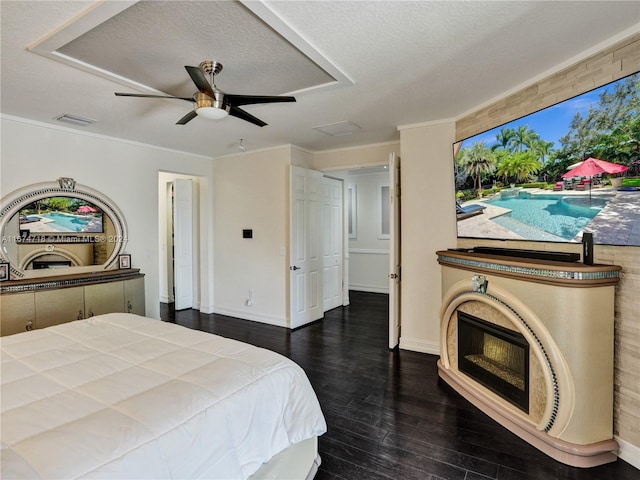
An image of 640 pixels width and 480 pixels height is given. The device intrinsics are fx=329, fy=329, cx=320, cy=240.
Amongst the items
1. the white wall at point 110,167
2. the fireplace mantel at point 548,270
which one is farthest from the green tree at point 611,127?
the white wall at point 110,167

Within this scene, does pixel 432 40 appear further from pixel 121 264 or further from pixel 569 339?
pixel 121 264

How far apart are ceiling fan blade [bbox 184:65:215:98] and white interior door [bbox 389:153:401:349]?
2235 millimetres

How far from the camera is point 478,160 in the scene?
3.20m

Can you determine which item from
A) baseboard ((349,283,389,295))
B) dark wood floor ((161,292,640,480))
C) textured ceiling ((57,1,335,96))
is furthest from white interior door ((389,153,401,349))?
baseboard ((349,283,389,295))

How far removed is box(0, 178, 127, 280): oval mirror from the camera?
3570mm

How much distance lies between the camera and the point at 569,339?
207 cm

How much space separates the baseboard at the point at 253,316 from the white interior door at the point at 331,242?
101 cm

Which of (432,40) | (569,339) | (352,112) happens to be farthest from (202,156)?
(569,339)

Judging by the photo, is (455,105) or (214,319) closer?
(455,105)

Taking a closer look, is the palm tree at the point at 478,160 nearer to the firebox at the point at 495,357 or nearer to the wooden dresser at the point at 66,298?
the firebox at the point at 495,357

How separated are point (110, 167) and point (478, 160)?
4478 millimetres

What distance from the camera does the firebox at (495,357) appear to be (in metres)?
2.38

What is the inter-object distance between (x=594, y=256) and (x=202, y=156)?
526cm

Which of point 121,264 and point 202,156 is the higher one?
point 202,156
